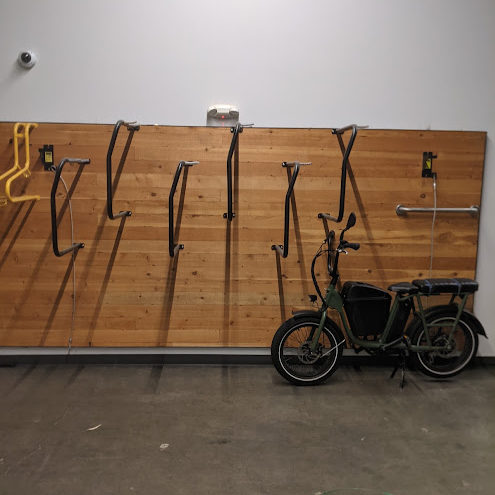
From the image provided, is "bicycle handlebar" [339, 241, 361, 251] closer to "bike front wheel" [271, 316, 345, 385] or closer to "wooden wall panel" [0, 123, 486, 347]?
"wooden wall panel" [0, 123, 486, 347]

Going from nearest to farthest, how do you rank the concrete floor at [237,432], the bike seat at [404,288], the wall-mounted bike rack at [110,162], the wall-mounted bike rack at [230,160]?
1. the concrete floor at [237,432]
2. the wall-mounted bike rack at [110,162]
3. the wall-mounted bike rack at [230,160]
4. the bike seat at [404,288]

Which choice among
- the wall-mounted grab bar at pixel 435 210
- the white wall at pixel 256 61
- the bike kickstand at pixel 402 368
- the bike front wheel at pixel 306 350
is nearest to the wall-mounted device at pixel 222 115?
the white wall at pixel 256 61

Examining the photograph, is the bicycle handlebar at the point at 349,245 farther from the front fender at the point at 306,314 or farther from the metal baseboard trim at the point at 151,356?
the metal baseboard trim at the point at 151,356

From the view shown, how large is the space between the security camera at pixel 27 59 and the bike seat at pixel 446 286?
9.93ft

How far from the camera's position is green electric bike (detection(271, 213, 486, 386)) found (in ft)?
10.9

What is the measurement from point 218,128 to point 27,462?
2346 mm

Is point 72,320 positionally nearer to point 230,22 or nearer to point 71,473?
point 71,473

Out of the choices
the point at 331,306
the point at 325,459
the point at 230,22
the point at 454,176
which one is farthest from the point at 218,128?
the point at 325,459

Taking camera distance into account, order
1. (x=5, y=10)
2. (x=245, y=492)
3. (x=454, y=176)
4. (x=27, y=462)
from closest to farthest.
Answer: (x=245, y=492)
(x=27, y=462)
(x=5, y=10)
(x=454, y=176)

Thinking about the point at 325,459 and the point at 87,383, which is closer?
the point at 325,459

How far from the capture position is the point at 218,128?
11.4ft

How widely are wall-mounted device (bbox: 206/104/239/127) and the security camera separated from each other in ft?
4.06

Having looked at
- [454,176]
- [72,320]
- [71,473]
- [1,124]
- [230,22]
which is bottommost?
[71,473]

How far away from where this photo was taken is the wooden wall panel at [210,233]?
3.49 metres
